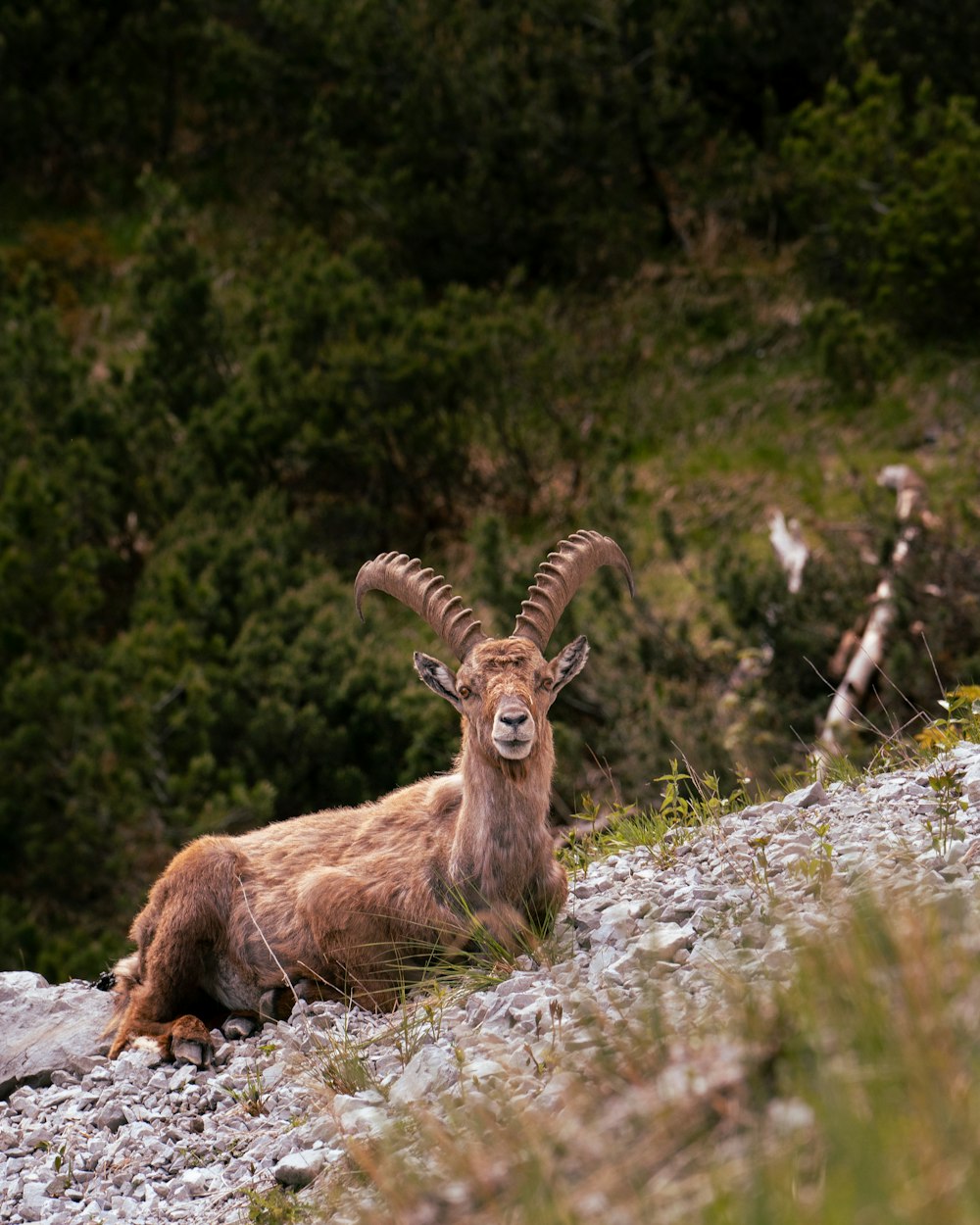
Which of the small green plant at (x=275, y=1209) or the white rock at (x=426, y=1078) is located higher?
the white rock at (x=426, y=1078)

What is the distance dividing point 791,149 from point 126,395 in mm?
11043

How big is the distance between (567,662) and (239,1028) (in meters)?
2.35

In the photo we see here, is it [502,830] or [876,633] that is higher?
[502,830]

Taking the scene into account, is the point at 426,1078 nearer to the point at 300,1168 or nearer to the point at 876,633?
the point at 300,1168

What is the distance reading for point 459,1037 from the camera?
17.6 feet

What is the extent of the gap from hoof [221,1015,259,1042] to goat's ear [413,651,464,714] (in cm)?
179

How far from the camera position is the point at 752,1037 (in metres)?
2.99

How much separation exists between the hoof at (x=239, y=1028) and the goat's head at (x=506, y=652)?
1.69 m

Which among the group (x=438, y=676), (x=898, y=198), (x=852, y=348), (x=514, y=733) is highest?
(x=898, y=198)

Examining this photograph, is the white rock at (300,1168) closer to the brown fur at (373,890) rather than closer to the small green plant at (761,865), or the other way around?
the brown fur at (373,890)

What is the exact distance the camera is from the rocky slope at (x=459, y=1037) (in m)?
4.73

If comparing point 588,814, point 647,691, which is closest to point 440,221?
point 647,691

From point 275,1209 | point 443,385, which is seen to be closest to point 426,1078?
point 275,1209

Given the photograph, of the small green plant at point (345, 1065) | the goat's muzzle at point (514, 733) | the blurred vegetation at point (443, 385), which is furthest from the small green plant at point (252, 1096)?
the blurred vegetation at point (443, 385)
